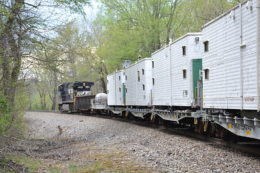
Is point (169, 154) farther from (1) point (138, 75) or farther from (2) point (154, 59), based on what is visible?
(1) point (138, 75)

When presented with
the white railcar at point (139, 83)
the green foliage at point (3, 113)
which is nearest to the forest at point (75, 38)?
the green foliage at point (3, 113)

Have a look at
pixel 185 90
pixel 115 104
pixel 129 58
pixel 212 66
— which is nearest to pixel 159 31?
pixel 129 58

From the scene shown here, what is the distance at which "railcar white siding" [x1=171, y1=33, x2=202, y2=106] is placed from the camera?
12398mm

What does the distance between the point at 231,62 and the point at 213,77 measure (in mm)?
1376

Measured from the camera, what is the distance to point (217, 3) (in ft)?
81.6

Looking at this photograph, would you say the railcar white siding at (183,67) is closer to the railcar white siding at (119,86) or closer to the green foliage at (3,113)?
the green foliage at (3,113)

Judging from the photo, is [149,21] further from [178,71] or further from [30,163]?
[30,163]

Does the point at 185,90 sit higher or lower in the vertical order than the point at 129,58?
lower

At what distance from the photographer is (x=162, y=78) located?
15.8 m

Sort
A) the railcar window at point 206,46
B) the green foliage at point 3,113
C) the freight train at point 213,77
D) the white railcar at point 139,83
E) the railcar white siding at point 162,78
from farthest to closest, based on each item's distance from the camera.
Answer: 1. the white railcar at point 139,83
2. the railcar white siding at point 162,78
3. the railcar window at point 206,46
4. the green foliage at point 3,113
5. the freight train at point 213,77

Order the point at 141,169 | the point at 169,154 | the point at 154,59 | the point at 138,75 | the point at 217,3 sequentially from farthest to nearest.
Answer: the point at 217,3 < the point at 138,75 < the point at 154,59 < the point at 169,154 < the point at 141,169

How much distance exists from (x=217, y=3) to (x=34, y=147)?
18.4m

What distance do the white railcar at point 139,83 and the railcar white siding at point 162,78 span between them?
704mm

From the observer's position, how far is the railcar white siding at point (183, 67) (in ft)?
40.7
